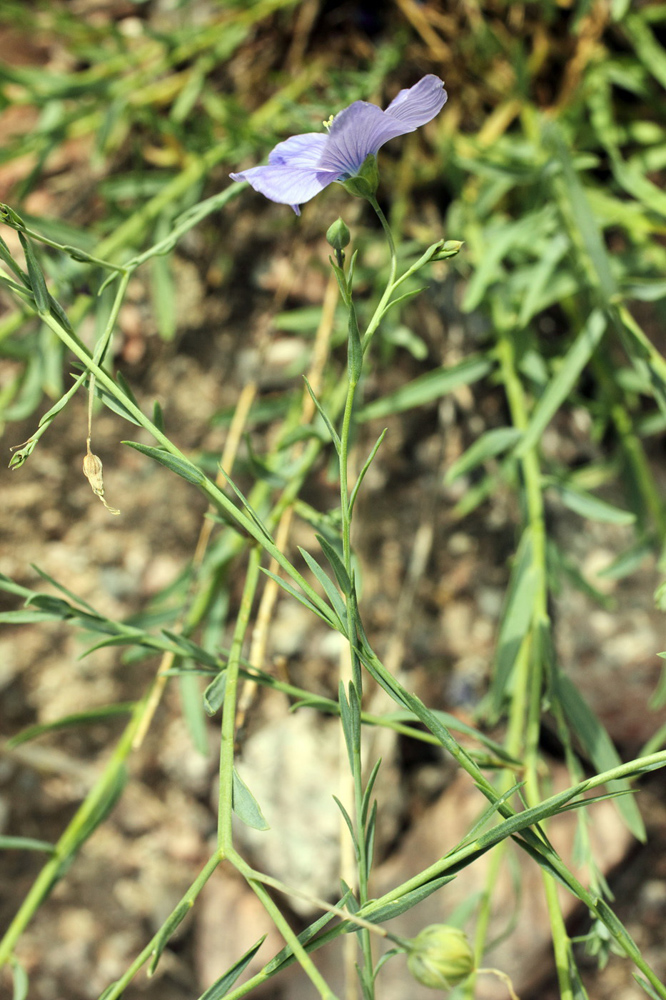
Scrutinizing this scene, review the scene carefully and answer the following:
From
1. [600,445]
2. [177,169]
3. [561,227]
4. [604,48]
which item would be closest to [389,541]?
[600,445]

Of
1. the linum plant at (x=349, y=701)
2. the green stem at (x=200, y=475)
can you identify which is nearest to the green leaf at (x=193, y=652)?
the linum plant at (x=349, y=701)

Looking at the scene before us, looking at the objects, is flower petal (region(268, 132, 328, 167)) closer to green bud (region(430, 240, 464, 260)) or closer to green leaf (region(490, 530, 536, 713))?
green bud (region(430, 240, 464, 260))

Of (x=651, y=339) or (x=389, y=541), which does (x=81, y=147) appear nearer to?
(x=389, y=541)

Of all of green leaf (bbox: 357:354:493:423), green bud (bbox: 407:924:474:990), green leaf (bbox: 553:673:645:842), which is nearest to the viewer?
green bud (bbox: 407:924:474:990)

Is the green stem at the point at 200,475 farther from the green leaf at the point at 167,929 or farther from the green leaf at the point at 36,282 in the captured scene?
the green leaf at the point at 167,929

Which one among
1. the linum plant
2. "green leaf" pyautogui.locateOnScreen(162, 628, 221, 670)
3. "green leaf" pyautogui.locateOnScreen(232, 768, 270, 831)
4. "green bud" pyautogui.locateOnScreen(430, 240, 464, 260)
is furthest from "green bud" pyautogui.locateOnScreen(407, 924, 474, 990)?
"green bud" pyautogui.locateOnScreen(430, 240, 464, 260)

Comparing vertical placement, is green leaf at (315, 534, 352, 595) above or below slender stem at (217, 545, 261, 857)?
above
